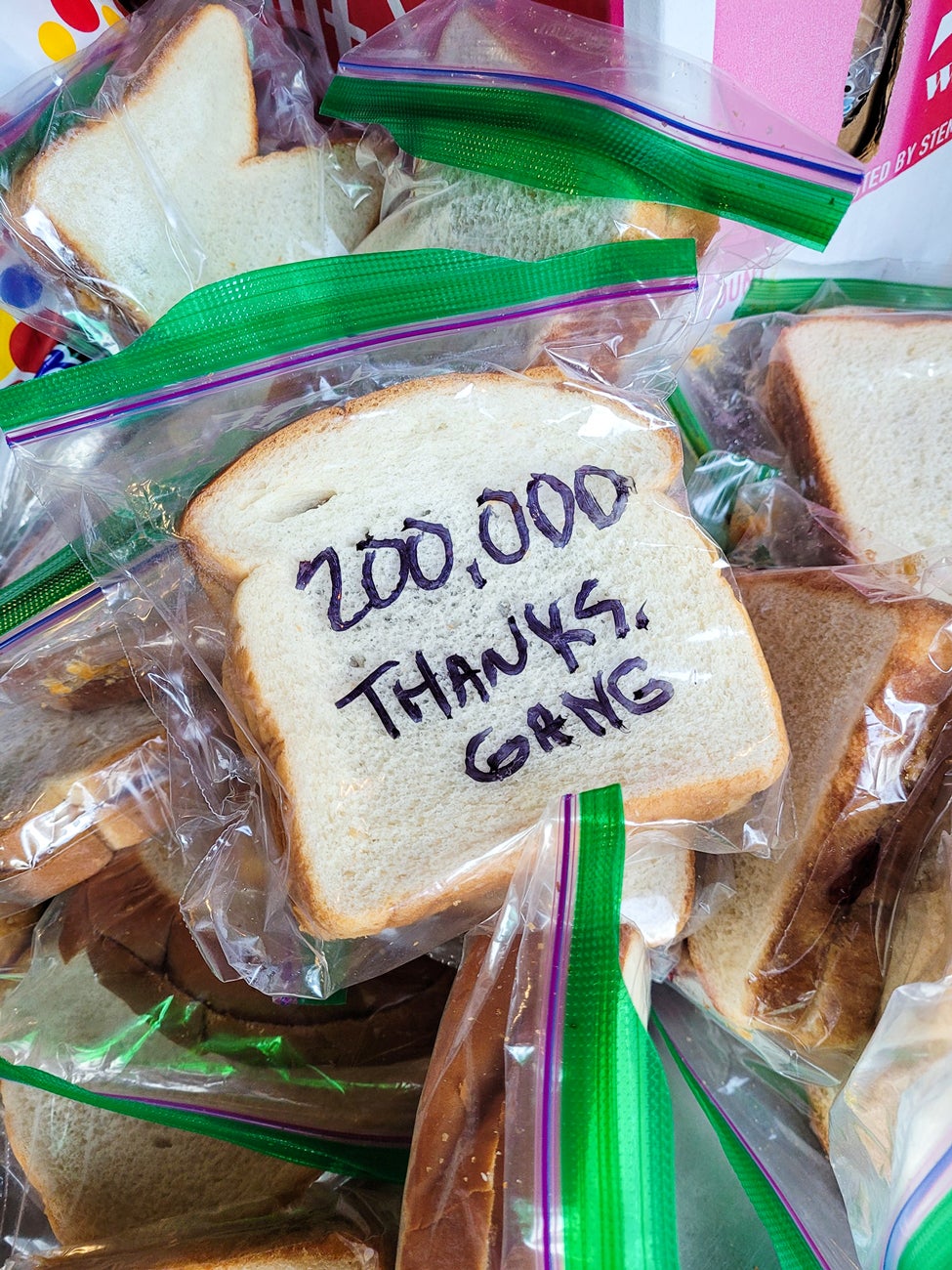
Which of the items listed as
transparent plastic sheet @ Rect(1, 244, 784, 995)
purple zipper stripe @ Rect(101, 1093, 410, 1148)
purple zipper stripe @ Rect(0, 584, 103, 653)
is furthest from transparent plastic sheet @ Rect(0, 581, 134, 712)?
purple zipper stripe @ Rect(101, 1093, 410, 1148)

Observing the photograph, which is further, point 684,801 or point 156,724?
point 156,724

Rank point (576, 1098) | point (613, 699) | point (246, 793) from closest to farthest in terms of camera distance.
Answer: point (576, 1098)
point (613, 699)
point (246, 793)

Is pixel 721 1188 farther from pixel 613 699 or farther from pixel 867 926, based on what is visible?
pixel 613 699

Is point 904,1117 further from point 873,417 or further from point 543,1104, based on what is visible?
point 873,417

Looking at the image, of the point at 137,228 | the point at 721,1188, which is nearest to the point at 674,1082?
the point at 721,1188

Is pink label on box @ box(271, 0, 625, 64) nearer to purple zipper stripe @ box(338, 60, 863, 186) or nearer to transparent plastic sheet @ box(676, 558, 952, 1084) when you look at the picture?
purple zipper stripe @ box(338, 60, 863, 186)

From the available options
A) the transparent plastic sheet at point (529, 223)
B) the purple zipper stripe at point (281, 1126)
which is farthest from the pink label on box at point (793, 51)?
the purple zipper stripe at point (281, 1126)
